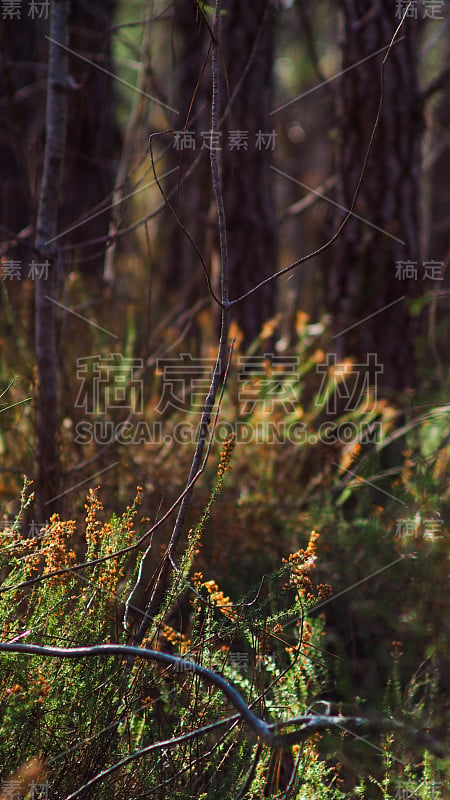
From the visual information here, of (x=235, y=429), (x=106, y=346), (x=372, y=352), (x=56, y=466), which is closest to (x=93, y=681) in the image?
(x=56, y=466)

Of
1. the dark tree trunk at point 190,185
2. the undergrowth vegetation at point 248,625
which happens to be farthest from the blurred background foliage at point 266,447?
the dark tree trunk at point 190,185

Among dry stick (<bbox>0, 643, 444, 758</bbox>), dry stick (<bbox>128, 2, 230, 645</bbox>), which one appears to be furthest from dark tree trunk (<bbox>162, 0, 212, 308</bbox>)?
dry stick (<bbox>0, 643, 444, 758</bbox>)

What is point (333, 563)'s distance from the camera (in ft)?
6.50

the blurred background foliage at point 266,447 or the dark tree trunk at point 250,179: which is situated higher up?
the dark tree trunk at point 250,179

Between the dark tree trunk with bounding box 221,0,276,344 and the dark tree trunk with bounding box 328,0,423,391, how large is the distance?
453 millimetres

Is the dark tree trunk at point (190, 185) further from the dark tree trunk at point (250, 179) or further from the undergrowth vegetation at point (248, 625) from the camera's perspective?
the undergrowth vegetation at point (248, 625)

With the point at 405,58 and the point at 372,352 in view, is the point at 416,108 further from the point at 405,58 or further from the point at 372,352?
the point at 372,352

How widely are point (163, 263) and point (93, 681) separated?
571 centimetres

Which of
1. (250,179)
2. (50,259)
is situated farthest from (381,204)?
(50,259)

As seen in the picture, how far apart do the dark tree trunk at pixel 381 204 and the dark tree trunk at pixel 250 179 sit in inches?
17.8

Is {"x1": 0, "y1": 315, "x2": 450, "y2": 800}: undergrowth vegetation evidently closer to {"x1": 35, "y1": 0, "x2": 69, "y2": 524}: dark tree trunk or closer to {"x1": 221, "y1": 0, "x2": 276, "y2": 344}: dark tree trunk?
{"x1": 35, "y1": 0, "x2": 69, "y2": 524}: dark tree trunk

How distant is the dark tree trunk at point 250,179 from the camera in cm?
330

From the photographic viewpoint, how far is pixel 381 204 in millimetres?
2871

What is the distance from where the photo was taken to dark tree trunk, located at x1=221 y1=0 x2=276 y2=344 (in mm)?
3305
